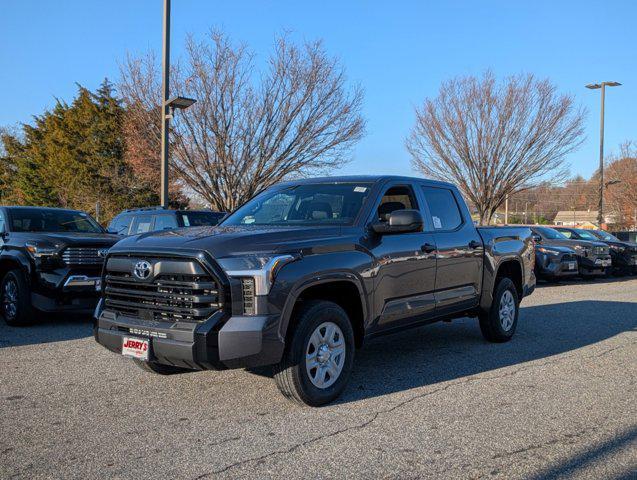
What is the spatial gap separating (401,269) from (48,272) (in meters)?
5.15

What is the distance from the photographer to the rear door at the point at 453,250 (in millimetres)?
6281

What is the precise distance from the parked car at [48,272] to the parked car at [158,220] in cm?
313

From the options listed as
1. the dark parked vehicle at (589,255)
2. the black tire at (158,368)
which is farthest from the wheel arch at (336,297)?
the dark parked vehicle at (589,255)

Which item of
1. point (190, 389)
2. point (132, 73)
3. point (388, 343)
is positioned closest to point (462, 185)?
point (132, 73)

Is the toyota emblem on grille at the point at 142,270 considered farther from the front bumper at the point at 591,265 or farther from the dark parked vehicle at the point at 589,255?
the front bumper at the point at 591,265

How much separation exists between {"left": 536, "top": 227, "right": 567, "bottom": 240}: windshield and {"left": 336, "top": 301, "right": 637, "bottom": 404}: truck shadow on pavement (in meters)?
7.22

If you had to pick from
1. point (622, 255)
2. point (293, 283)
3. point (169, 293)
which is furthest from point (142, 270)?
point (622, 255)

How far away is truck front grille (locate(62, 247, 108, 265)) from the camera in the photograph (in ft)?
27.3

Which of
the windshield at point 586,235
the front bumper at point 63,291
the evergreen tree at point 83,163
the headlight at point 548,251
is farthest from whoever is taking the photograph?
the evergreen tree at point 83,163

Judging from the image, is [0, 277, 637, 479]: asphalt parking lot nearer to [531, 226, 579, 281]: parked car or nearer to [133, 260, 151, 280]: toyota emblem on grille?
[133, 260, 151, 280]: toyota emblem on grille

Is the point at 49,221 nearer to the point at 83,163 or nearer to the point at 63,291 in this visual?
the point at 63,291

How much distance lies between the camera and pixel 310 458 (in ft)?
12.5

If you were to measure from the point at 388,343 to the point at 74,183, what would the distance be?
3576cm

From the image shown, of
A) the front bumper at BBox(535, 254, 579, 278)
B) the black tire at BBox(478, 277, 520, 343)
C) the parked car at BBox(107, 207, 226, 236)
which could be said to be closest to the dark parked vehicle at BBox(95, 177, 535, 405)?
the black tire at BBox(478, 277, 520, 343)
